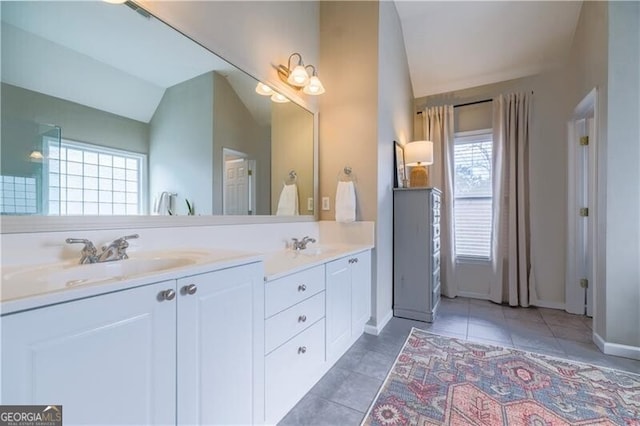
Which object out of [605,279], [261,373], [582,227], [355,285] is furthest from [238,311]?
[582,227]

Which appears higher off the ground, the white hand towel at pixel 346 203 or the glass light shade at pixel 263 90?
the glass light shade at pixel 263 90

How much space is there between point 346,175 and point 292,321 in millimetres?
1485

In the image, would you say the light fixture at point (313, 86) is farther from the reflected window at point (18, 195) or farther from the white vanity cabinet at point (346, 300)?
the reflected window at point (18, 195)

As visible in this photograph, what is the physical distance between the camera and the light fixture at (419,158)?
9.62ft

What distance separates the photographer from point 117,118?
47.7 inches

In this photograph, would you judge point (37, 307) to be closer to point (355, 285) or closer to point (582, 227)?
point (355, 285)

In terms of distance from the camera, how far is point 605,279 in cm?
210

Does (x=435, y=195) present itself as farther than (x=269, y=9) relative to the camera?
Yes

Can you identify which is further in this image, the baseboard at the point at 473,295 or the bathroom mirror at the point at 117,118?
the baseboard at the point at 473,295

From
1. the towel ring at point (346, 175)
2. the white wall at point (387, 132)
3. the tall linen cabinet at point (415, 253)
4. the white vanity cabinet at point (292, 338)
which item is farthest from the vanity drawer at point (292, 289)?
the tall linen cabinet at point (415, 253)

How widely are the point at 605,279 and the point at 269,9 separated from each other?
10.8ft

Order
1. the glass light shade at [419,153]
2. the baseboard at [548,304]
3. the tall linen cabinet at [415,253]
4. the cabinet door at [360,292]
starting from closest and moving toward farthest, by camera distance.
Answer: the cabinet door at [360,292] → the tall linen cabinet at [415,253] → the glass light shade at [419,153] → the baseboard at [548,304]

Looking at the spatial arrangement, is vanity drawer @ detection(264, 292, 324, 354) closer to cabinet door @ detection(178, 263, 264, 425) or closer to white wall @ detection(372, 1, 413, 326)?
cabinet door @ detection(178, 263, 264, 425)

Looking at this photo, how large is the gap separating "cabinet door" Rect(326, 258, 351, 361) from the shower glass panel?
1357 mm
